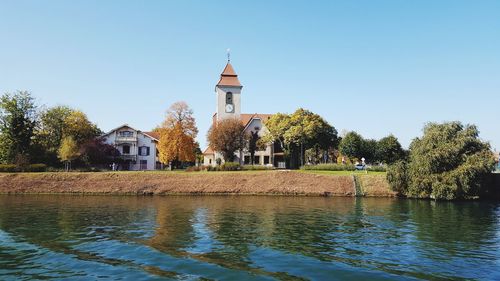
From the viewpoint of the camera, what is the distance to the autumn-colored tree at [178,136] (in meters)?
70.8

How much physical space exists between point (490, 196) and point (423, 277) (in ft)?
136

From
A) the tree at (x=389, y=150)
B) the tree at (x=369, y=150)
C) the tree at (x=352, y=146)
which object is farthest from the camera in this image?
the tree at (x=369, y=150)

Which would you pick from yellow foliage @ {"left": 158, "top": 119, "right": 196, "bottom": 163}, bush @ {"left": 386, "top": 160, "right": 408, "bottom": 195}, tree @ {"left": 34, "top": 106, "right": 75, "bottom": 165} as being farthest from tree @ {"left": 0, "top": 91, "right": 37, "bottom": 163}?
bush @ {"left": 386, "top": 160, "right": 408, "bottom": 195}

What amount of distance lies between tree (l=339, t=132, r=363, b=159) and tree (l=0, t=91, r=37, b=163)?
60568 millimetres

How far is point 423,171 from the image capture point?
155ft

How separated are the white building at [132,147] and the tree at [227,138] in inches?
712

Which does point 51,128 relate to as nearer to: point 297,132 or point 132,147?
point 132,147

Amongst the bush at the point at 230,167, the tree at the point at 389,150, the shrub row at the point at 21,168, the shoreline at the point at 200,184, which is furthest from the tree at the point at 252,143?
the shrub row at the point at 21,168

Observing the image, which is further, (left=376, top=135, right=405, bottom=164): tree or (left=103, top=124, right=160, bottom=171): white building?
(left=103, top=124, right=160, bottom=171): white building

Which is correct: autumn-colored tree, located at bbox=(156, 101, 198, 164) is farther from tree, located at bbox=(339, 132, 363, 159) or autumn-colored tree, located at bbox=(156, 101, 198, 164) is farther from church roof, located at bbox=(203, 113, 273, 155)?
tree, located at bbox=(339, 132, 363, 159)

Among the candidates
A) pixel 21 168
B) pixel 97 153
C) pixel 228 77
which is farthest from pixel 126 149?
pixel 228 77

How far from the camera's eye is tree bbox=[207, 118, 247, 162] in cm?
7006

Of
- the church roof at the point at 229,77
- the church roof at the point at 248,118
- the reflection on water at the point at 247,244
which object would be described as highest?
the church roof at the point at 229,77

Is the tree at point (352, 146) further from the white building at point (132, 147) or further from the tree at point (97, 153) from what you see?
the tree at point (97, 153)
